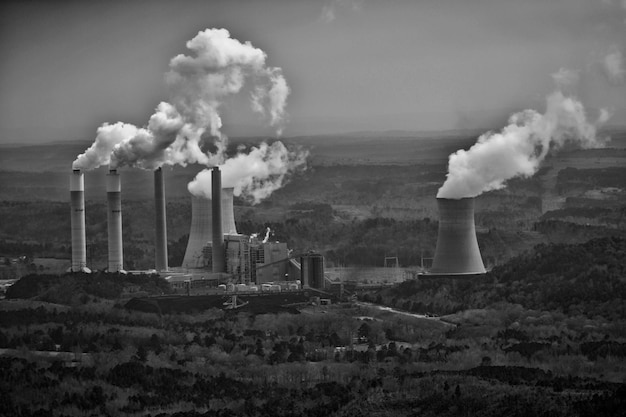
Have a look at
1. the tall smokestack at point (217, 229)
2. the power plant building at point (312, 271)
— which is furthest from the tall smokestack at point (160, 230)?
the power plant building at point (312, 271)

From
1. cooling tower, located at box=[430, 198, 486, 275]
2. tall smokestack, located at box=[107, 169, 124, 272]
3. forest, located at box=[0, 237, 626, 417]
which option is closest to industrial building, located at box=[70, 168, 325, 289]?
tall smokestack, located at box=[107, 169, 124, 272]

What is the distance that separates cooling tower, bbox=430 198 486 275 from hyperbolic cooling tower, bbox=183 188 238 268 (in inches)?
398

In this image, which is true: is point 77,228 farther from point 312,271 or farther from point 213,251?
point 312,271

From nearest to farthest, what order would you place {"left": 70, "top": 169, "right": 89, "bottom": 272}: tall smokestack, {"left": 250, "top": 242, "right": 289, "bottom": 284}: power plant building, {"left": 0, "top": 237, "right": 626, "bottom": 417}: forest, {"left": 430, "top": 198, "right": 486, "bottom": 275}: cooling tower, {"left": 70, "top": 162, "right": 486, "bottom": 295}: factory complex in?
Answer: {"left": 0, "top": 237, "right": 626, "bottom": 417}: forest < {"left": 430, "top": 198, "right": 486, "bottom": 275}: cooling tower < {"left": 70, "top": 162, "right": 486, "bottom": 295}: factory complex < {"left": 250, "top": 242, "right": 289, "bottom": 284}: power plant building < {"left": 70, "top": 169, "right": 89, "bottom": 272}: tall smokestack

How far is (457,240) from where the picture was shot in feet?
183

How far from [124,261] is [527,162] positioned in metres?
16.4

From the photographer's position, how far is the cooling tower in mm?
55781

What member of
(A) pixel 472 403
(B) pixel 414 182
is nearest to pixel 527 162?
Answer: (A) pixel 472 403

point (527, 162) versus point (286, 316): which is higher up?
point (527, 162)

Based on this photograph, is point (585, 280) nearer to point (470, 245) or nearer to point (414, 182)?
point (470, 245)

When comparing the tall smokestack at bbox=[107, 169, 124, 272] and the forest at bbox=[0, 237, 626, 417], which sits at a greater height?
the tall smokestack at bbox=[107, 169, 124, 272]

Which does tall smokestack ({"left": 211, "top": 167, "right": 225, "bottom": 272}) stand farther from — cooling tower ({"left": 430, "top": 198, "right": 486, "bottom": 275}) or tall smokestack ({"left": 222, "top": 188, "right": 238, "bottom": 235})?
cooling tower ({"left": 430, "top": 198, "right": 486, "bottom": 275})

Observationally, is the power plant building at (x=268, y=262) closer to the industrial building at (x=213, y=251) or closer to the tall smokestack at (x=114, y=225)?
the industrial building at (x=213, y=251)

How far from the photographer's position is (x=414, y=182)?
3890 inches
